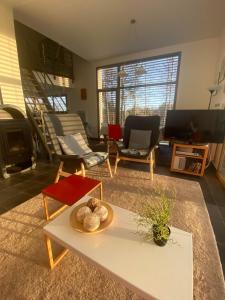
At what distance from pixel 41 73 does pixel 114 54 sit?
255 cm

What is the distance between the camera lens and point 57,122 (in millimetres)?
2551

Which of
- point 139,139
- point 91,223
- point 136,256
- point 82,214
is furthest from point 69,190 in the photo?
point 139,139

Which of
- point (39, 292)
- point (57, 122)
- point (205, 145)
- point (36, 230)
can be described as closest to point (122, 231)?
point (39, 292)

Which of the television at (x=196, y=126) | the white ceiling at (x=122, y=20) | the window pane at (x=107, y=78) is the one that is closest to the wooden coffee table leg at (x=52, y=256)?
the television at (x=196, y=126)

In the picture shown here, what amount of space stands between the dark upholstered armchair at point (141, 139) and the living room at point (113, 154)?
0.02 meters

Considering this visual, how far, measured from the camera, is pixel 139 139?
312cm

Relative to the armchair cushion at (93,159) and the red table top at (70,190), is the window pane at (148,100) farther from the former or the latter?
the red table top at (70,190)

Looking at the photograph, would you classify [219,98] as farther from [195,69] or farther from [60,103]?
[60,103]

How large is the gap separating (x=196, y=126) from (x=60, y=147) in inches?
94.9

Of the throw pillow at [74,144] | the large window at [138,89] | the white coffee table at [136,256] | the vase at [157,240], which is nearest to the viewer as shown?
the white coffee table at [136,256]

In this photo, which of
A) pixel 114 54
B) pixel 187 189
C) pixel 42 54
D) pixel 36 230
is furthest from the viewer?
pixel 42 54

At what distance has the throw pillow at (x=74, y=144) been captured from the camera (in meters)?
2.41

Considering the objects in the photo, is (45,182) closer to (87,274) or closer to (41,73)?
(87,274)

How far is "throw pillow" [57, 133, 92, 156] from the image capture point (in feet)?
7.91
